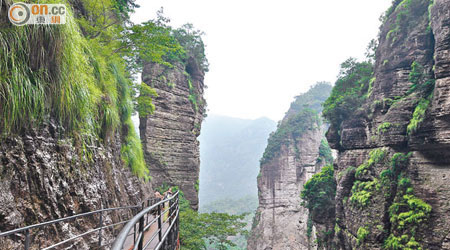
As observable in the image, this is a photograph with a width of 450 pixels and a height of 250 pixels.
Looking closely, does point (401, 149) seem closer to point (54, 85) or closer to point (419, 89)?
point (419, 89)

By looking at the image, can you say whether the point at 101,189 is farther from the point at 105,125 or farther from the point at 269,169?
the point at 269,169

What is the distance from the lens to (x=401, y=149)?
474 inches

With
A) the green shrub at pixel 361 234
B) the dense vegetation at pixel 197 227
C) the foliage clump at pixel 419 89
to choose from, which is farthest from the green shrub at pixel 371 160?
the dense vegetation at pixel 197 227

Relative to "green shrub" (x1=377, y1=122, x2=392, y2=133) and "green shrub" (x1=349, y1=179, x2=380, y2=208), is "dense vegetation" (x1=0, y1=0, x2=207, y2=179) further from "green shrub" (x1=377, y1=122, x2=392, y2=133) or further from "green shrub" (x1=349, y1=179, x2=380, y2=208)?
"green shrub" (x1=377, y1=122, x2=392, y2=133)

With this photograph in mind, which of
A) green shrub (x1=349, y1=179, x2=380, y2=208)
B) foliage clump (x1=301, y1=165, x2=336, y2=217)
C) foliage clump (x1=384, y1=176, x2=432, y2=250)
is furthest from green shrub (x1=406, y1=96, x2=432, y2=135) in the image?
foliage clump (x1=301, y1=165, x2=336, y2=217)

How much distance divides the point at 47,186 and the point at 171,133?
13464 millimetres

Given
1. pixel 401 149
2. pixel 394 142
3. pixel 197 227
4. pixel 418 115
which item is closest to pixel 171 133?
pixel 197 227

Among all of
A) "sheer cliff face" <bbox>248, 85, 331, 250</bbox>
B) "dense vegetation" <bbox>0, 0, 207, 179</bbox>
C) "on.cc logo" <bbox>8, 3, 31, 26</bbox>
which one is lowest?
"sheer cliff face" <bbox>248, 85, 331, 250</bbox>

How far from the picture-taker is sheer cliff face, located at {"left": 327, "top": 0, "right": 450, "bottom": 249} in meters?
9.96

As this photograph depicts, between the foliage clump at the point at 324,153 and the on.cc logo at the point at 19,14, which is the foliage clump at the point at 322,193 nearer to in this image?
the foliage clump at the point at 324,153

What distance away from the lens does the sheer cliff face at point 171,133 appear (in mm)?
15789

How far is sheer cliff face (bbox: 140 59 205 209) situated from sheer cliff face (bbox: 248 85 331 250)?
17358 millimetres

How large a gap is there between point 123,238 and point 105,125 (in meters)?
4.70

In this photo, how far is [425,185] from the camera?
410 inches
